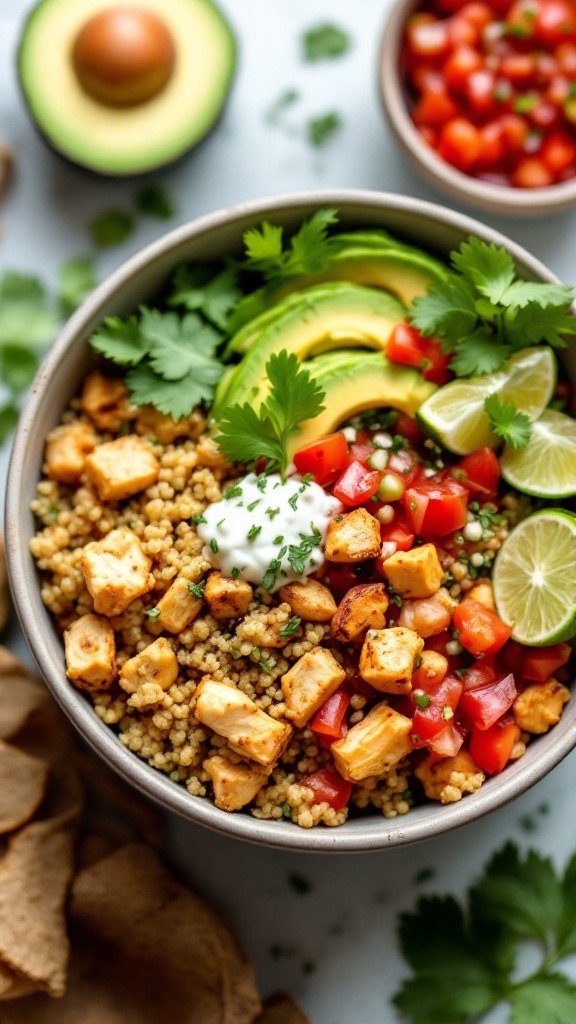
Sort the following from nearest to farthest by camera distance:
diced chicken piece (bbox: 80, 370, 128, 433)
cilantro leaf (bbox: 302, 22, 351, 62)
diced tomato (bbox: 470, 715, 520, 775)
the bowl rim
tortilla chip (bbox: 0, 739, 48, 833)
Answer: diced tomato (bbox: 470, 715, 520, 775)
diced chicken piece (bbox: 80, 370, 128, 433)
tortilla chip (bbox: 0, 739, 48, 833)
the bowl rim
cilantro leaf (bbox: 302, 22, 351, 62)

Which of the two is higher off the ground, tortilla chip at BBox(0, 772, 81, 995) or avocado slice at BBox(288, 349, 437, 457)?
avocado slice at BBox(288, 349, 437, 457)

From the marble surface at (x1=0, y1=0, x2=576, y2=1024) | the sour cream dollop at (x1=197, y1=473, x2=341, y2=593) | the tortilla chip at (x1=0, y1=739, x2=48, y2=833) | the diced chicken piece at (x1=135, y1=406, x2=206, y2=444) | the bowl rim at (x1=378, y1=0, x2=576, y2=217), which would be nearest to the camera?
the sour cream dollop at (x1=197, y1=473, x2=341, y2=593)

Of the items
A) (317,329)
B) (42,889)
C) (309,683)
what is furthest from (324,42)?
(42,889)

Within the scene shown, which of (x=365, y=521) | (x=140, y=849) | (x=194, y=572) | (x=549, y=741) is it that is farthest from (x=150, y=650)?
(x=549, y=741)

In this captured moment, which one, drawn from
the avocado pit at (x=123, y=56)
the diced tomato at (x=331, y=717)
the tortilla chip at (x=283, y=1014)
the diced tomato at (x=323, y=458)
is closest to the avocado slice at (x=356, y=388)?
the diced tomato at (x=323, y=458)

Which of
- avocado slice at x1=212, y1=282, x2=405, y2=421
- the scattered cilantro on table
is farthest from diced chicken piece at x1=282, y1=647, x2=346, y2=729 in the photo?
the scattered cilantro on table

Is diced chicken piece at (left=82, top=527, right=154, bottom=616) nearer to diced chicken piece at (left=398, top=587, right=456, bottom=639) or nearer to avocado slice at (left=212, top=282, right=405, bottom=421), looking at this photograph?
avocado slice at (left=212, top=282, right=405, bottom=421)

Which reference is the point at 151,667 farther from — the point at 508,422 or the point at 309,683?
the point at 508,422
